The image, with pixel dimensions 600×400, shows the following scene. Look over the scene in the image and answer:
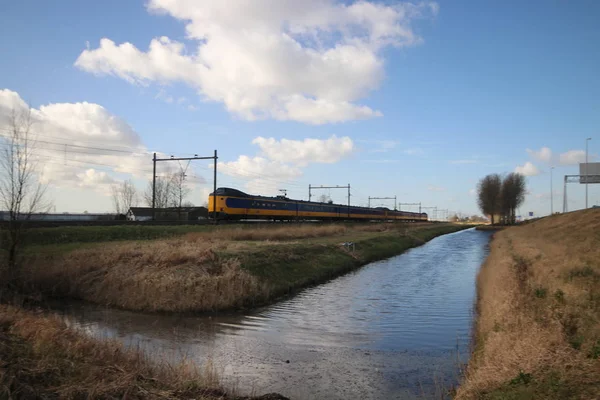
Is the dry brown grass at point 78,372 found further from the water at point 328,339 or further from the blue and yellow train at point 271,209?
the blue and yellow train at point 271,209

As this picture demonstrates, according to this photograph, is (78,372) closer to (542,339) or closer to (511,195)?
(542,339)

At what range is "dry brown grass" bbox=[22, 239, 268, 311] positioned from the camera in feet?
57.6

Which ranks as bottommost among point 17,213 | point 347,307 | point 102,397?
point 347,307

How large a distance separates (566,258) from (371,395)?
1413cm

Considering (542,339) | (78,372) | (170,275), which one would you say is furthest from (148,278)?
(542,339)

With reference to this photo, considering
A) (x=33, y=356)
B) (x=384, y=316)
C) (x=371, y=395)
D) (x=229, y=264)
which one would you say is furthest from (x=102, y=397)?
(x=229, y=264)

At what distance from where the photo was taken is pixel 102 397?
242 inches

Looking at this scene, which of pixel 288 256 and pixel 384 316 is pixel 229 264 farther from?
pixel 384 316

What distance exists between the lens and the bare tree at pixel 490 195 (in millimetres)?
108500

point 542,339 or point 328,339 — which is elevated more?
point 542,339

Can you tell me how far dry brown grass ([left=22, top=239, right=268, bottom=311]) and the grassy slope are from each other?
7621mm

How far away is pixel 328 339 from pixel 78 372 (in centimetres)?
776

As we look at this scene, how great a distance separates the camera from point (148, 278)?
1870 centimetres

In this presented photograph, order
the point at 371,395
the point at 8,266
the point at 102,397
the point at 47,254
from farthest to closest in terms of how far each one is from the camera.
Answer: the point at 47,254, the point at 8,266, the point at 371,395, the point at 102,397
